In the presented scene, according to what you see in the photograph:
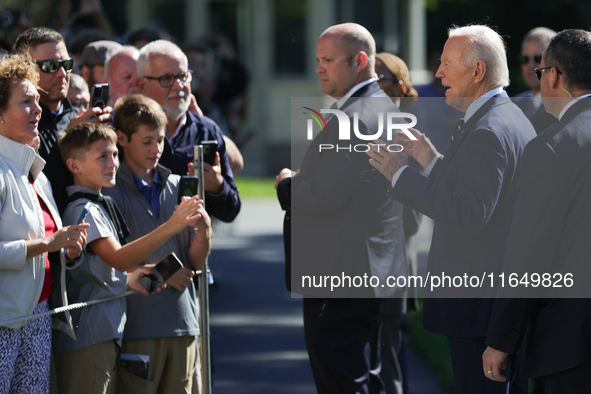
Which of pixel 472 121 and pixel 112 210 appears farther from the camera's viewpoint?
pixel 112 210

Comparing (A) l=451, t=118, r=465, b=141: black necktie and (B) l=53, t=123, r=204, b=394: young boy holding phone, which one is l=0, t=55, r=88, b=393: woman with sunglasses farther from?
(A) l=451, t=118, r=465, b=141: black necktie

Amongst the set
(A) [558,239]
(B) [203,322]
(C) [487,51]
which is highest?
(C) [487,51]

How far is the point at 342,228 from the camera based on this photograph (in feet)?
13.5

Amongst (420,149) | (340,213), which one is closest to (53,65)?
(340,213)

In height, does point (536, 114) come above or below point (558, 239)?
above

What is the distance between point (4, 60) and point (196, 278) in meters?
1.39

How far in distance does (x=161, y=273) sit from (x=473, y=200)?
1.43 meters

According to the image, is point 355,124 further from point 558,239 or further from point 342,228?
point 558,239

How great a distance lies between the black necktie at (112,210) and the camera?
12.0ft

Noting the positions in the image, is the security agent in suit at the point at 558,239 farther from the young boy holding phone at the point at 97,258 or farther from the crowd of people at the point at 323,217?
the young boy holding phone at the point at 97,258

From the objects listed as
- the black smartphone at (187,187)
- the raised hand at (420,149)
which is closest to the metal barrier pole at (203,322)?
the black smartphone at (187,187)

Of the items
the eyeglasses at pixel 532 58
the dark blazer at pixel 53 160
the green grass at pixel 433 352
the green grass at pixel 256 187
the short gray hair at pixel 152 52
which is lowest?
the green grass at pixel 256 187

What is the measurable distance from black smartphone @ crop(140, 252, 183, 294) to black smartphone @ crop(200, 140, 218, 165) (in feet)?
2.23

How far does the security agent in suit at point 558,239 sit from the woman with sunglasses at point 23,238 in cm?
171
